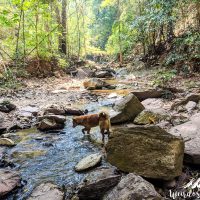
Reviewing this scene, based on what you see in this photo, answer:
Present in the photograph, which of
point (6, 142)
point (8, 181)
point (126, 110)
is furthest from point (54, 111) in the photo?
point (8, 181)

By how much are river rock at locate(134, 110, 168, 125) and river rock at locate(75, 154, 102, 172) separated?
2.21 metres

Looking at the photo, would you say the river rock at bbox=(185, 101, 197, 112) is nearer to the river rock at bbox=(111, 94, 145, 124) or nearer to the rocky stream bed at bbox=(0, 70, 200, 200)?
the rocky stream bed at bbox=(0, 70, 200, 200)

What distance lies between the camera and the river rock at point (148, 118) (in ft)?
20.5

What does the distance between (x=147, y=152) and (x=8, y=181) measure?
192 centimetres

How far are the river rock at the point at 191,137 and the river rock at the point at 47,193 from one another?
5.86ft

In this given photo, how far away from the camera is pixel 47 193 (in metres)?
3.51

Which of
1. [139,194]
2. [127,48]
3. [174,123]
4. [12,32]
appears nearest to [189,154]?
[139,194]

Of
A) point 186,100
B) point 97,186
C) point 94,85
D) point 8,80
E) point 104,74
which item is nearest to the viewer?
point 97,186

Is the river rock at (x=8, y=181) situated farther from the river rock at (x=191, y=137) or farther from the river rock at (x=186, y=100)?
the river rock at (x=186, y=100)

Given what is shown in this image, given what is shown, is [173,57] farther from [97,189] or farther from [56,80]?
[97,189]

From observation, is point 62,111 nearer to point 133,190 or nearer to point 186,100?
point 186,100

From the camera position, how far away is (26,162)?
462cm

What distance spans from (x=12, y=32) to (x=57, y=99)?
20.6ft

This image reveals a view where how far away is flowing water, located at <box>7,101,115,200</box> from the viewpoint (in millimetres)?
4008
